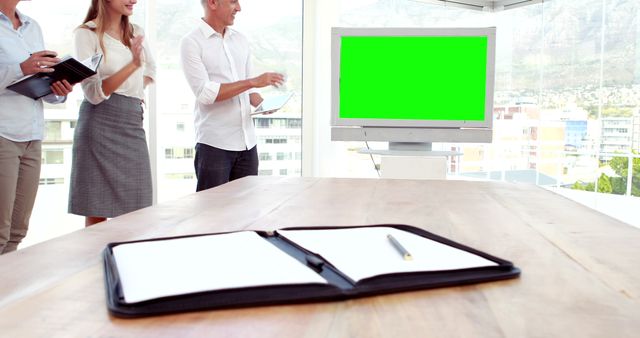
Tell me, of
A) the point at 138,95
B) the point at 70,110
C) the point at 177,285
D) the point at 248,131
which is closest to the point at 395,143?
the point at 248,131

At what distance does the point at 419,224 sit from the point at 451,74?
1.87 meters

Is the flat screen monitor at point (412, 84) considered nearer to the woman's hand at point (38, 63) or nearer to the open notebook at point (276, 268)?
the woman's hand at point (38, 63)

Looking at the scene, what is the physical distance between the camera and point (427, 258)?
0.67 meters

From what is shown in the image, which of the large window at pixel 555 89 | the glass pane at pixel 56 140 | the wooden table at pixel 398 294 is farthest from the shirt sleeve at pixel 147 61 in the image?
the large window at pixel 555 89

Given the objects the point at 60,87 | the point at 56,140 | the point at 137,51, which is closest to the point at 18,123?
the point at 60,87

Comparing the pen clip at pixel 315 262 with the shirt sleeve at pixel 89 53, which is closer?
the pen clip at pixel 315 262

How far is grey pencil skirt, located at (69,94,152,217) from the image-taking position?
231 centimetres

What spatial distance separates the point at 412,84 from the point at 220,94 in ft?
3.01

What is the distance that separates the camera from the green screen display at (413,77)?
2684mm

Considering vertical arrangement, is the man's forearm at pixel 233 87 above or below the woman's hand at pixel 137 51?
below

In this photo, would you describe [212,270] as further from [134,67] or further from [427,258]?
[134,67]

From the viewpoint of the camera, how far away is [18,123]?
6.77 ft

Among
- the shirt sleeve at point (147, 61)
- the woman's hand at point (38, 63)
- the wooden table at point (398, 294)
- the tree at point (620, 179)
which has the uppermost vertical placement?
the shirt sleeve at point (147, 61)

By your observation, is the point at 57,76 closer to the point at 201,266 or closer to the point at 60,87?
the point at 60,87
